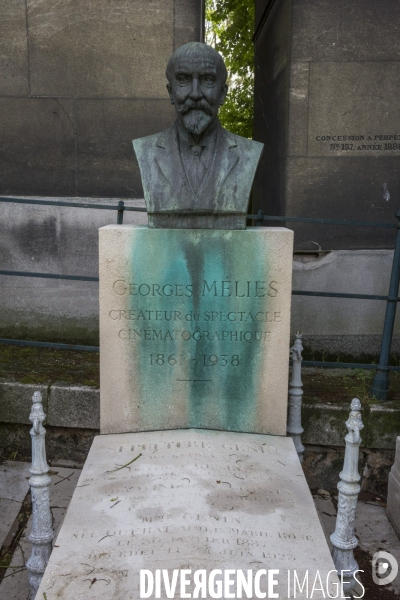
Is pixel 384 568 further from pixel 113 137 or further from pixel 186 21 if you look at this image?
pixel 186 21

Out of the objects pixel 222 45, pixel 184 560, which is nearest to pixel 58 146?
pixel 184 560

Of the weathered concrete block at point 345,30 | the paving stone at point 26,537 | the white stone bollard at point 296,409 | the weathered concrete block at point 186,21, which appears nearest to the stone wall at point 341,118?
the weathered concrete block at point 345,30

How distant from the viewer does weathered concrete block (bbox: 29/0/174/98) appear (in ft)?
18.1

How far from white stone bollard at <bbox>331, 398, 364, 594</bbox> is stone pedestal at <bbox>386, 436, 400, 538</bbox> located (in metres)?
0.85

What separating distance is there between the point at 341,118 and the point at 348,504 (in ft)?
12.0

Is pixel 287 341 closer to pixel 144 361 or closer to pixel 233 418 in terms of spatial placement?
pixel 233 418

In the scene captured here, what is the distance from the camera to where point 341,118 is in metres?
5.46

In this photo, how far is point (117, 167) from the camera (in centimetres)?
570

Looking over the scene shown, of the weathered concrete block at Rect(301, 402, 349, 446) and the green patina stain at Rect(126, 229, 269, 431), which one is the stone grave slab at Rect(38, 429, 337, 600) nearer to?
the green patina stain at Rect(126, 229, 269, 431)

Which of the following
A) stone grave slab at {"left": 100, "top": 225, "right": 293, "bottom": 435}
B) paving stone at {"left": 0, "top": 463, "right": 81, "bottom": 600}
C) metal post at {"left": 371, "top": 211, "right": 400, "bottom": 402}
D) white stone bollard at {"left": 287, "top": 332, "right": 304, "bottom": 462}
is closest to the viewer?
paving stone at {"left": 0, "top": 463, "right": 81, "bottom": 600}

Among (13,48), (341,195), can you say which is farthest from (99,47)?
(341,195)

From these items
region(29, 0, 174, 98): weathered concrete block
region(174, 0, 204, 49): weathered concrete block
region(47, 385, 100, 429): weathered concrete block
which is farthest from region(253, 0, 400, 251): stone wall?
region(47, 385, 100, 429): weathered concrete block

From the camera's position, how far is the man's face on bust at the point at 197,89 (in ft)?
→ 10.6

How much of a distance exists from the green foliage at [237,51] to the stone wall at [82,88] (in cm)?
372
